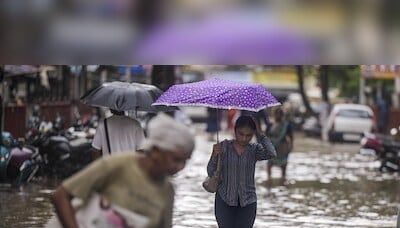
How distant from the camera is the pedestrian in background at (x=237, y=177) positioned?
6965 mm

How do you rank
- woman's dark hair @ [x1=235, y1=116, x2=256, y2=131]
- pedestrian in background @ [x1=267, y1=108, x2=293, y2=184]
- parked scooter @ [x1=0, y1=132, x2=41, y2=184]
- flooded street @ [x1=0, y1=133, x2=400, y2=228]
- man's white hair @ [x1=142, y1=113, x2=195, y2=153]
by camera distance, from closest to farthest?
man's white hair @ [x1=142, y1=113, x2=195, y2=153] < woman's dark hair @ [x1=235, y1=116, x2=256, y2=131] < flooded street @ [x1=0, y1=133, x2=400, y2=228] < parked scooter @ [x1=0, y1=132, x2=41, y2=184] < pedestrian in background @ [x1=267, y1=108, x2=293, y2=184]

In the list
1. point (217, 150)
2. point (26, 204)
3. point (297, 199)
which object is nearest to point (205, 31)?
point (217, 150)

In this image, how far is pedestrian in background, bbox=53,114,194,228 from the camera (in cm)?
379

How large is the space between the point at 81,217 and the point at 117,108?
158 inches

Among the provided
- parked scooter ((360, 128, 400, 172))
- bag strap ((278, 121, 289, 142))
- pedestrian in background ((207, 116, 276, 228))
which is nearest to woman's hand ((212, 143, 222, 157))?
pedestrian in background ((207, 116, 276, 228))

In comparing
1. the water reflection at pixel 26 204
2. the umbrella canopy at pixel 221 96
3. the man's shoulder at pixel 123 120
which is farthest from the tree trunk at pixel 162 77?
the umbrella canopy at pixel 221 96

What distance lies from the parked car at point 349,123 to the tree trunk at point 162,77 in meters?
9.84

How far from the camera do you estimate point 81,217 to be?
3938 mm

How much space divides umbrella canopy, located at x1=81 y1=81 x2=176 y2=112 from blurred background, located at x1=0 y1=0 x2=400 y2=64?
0.50 metres

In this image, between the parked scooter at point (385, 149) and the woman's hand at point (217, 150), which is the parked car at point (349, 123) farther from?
the woman's hand at point (217, 150)

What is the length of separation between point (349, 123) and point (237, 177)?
69.3 feet

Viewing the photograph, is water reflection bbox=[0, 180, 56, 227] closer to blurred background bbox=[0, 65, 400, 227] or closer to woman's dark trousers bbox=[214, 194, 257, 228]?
blurred background bbox=[0, 65, 400, 227]

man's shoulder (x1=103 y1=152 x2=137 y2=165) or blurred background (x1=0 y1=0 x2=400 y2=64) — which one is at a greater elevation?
blurred background (x1=0 y1=0 x2=400 y2=64)

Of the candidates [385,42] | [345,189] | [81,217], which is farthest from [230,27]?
[345,189]
